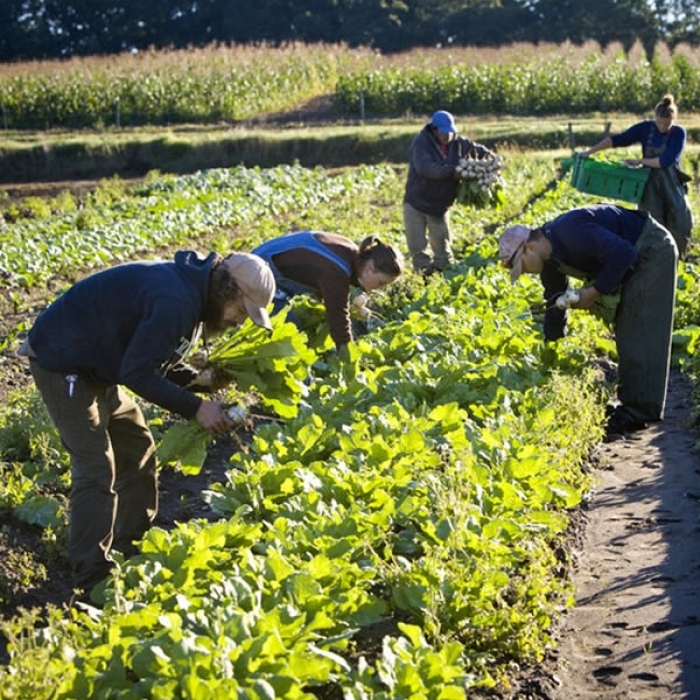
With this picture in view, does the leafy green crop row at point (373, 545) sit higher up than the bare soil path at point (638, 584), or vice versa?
the leafy green crop row at point (373, 545)

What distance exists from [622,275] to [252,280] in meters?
2.87

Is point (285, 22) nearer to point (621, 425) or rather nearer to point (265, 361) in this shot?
point (621, 425)

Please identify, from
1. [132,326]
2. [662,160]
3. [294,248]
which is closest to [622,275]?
[294,248]

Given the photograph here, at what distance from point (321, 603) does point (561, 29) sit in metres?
46.5

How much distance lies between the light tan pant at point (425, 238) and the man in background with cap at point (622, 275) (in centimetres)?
369

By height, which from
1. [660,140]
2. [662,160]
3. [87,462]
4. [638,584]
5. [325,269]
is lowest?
[638,584]

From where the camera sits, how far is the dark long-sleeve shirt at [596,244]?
257 inches

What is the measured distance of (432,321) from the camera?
764 centimetres

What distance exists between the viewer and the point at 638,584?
4.79 meters

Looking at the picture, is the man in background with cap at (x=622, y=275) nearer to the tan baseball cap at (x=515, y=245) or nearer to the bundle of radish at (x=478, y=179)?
the tan baseball cap at (x=515, y=245)

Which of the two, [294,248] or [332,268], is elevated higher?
[294,248]

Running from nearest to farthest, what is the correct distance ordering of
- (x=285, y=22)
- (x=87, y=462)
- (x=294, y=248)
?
(x=87, y=462) → (x=294, y=248) → (x=285, y=22)

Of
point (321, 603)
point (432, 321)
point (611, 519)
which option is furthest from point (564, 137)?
point (321, 603)

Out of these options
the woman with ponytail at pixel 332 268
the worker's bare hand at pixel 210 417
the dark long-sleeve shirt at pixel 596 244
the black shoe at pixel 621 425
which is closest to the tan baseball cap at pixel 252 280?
the worker's bare hand at pixel 210 417
